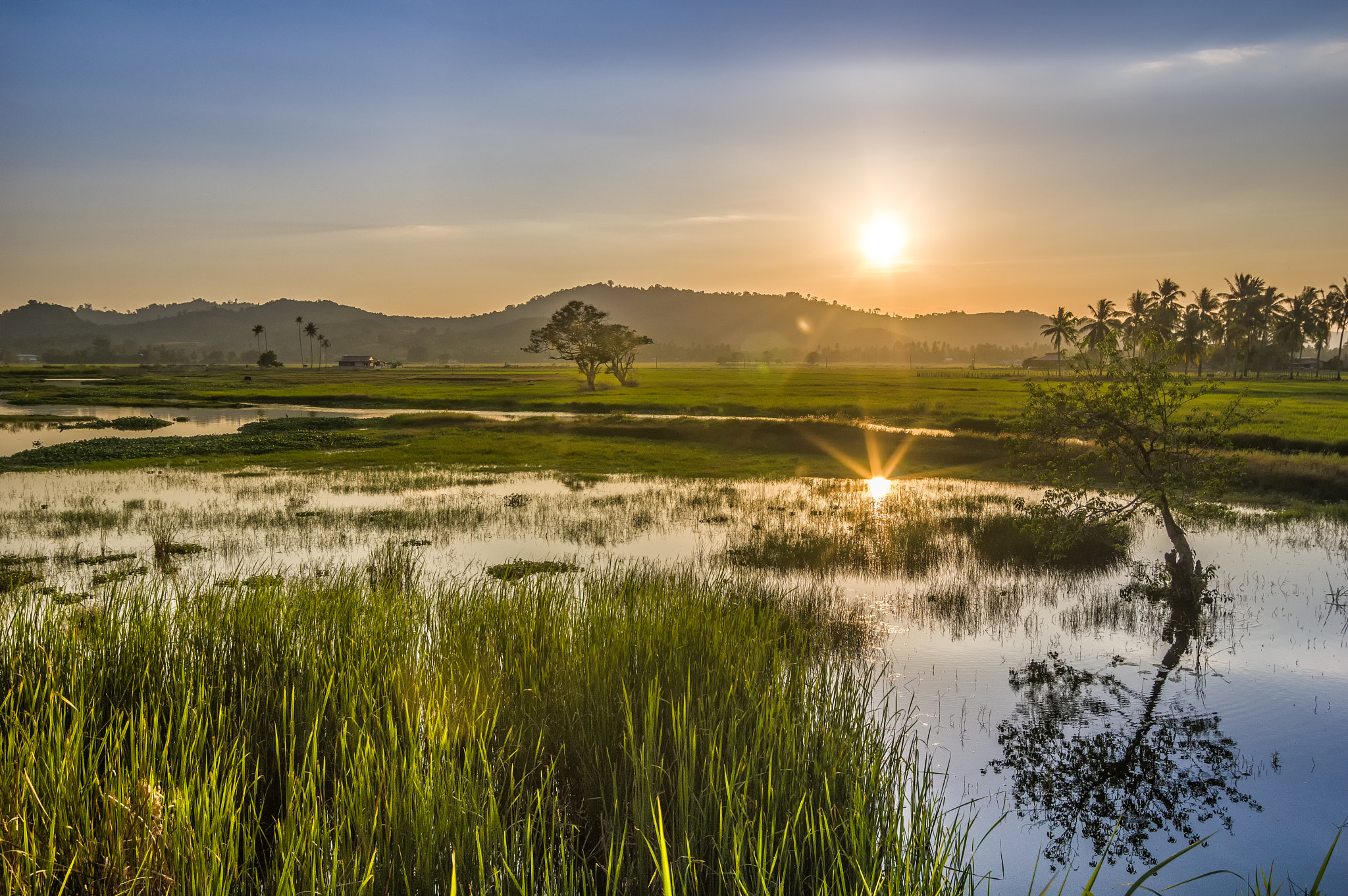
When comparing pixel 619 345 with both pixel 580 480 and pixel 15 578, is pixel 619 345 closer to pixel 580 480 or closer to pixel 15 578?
pixel 580 480

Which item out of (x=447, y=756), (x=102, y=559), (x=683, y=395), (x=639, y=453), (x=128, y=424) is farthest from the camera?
(x=683, y=395)

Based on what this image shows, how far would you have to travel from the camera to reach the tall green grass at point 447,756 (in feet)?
16.4

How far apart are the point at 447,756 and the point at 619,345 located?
93344 millimetres

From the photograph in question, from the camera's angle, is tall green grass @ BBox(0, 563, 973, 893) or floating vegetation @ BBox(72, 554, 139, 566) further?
floating vegetation @ BBox(72, 554, 139, 566)

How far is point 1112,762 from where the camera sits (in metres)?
9.40

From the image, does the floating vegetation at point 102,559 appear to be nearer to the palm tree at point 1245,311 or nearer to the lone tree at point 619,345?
the lone tree at point 619,345

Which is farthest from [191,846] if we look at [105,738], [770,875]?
[770,875]

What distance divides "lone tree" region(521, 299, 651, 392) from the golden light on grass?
63.6m

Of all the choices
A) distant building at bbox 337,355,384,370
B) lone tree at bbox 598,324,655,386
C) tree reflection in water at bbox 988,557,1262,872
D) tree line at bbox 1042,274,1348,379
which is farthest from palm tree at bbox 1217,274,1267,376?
distant building at bbox 337,355,384,370

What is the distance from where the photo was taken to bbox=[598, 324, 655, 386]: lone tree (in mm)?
97250

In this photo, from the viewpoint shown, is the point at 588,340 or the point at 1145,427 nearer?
the point at 1145,427

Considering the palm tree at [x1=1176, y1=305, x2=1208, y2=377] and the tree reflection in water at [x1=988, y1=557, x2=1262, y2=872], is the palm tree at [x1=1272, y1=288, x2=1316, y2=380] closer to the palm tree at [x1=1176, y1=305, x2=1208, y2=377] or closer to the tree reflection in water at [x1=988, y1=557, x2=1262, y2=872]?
the palm tree at [x1=1176, y1=305, x2=1208, y2=377]

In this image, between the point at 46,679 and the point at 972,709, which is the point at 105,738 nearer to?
the point at 46,679

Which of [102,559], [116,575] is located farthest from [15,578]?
[102,559]
